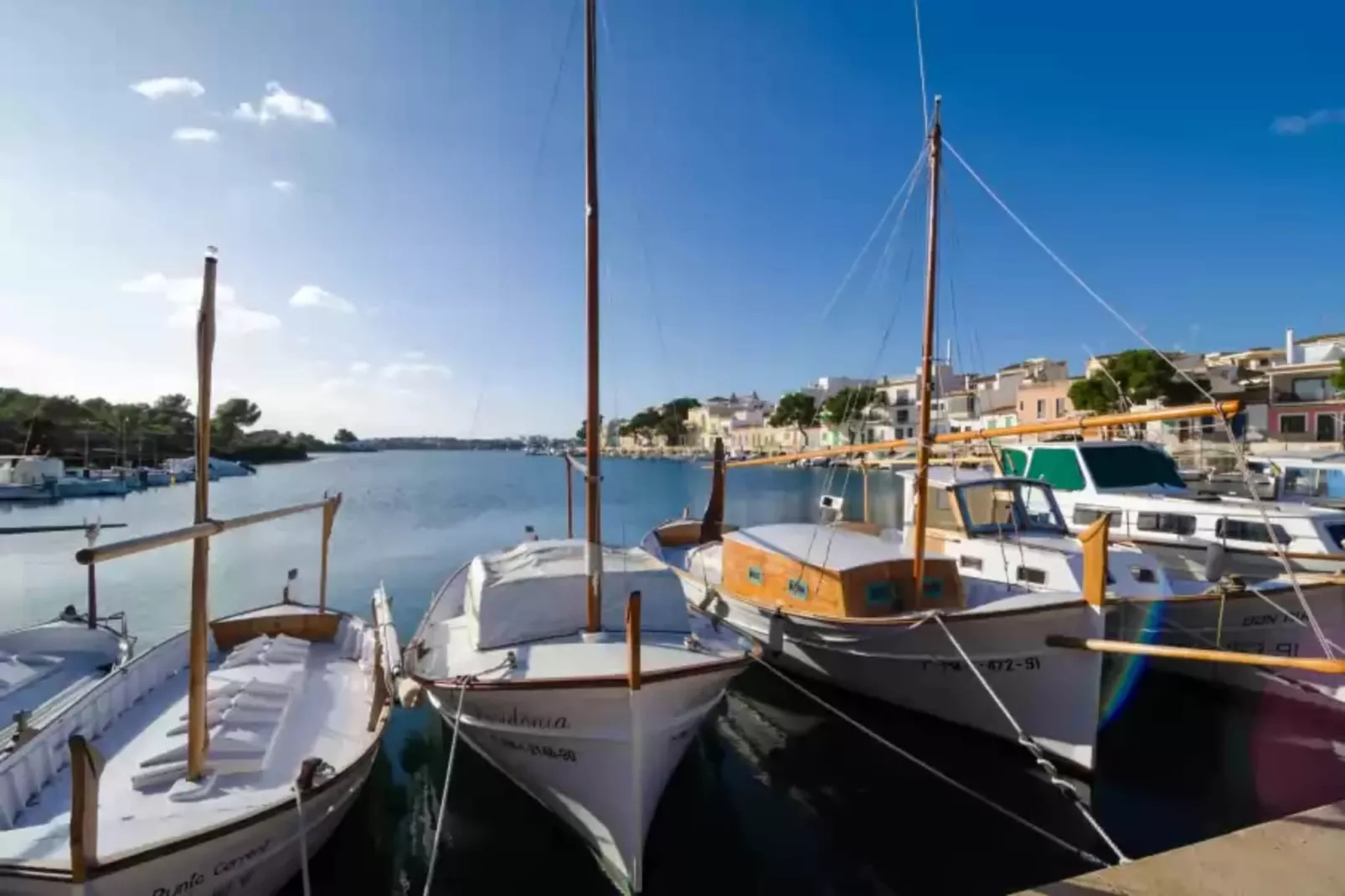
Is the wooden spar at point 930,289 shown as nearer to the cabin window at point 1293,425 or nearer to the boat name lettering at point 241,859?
the boat name lettering at point 241,859

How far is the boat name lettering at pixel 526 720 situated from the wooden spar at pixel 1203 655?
20.0 ft

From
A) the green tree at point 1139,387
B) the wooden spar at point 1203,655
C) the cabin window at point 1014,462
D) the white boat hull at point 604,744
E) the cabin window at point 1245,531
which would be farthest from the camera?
the green tree at point 1139,387

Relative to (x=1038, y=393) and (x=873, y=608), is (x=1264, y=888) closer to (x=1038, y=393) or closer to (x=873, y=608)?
(x=873, y=608)

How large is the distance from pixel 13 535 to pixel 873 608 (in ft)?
156

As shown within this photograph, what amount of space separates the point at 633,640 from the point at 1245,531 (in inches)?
553

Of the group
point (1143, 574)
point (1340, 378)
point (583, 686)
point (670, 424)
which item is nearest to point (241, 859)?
point (583, 686)

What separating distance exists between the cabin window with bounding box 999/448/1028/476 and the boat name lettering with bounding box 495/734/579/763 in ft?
45.2

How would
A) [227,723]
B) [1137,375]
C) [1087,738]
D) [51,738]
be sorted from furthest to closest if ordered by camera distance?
[1137,375], [1087,738], [227,723], [51,738]

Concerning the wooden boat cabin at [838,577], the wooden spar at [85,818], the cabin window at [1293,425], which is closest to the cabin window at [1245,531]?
the wooden boat cabin at [838,577]

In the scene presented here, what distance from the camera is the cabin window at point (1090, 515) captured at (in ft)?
50.8

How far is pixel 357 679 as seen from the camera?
1006 centimetres

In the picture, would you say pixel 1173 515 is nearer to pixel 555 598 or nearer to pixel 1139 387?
pixel 555 598

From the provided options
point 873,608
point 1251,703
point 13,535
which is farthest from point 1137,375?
point 13,535

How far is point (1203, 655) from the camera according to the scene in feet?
21.8
